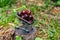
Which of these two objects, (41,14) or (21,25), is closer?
(21,25)

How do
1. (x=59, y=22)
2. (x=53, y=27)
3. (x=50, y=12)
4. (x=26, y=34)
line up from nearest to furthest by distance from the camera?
(x=26, y=34), (x=53, y=27), (x=59, y=22), (x=50, y=12)

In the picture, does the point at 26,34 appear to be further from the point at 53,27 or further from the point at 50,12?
the point at 50,12

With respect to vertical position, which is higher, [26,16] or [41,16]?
[26,16]

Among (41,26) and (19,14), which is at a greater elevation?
(19,14)

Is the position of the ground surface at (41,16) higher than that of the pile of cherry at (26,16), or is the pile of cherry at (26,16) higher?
the pile of cherry at (26,16)

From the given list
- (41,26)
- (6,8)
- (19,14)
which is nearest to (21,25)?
(19,14)

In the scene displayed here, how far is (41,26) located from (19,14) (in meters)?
0.79

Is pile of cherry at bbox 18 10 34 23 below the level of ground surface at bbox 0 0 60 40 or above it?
above

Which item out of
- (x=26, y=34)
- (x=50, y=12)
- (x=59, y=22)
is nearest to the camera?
(x=26, y=34)

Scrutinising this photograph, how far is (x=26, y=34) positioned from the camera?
3467mm

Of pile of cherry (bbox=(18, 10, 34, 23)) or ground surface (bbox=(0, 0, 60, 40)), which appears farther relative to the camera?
ground surface (bbox=(0, 0, 60, 40))

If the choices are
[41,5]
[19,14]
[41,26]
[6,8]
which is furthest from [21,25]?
[41,5]

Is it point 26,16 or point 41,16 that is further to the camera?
point 41,16

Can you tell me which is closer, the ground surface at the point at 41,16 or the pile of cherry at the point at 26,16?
the pile of cherry at the point at 26,16
